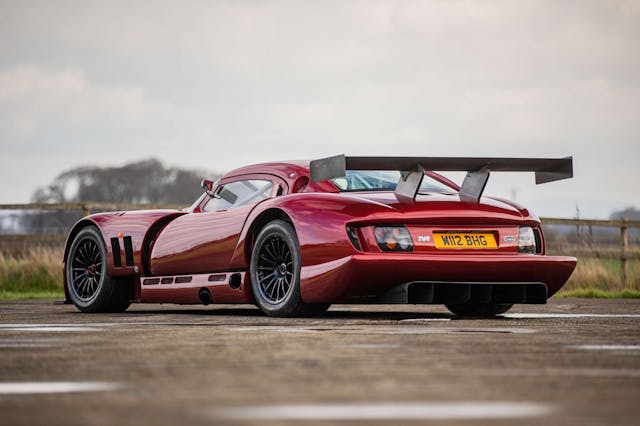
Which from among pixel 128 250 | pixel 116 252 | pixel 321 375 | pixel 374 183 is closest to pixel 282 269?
pixel 374 183

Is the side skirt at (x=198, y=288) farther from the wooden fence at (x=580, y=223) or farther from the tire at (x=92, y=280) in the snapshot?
the wooden fence at (x=580, y=223)

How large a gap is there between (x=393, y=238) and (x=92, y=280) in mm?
3914

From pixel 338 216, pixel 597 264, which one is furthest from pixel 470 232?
pixel 597 264

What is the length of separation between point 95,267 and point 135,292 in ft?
1.87

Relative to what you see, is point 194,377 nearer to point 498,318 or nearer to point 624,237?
point 498,318

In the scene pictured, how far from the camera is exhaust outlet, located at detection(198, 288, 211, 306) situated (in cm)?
959

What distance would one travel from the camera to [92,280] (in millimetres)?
11102

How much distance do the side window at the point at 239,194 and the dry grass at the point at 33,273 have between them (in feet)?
25.1

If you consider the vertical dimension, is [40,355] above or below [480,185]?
below

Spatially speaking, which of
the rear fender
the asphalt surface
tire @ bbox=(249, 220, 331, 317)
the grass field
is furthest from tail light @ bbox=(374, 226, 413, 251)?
the grass field

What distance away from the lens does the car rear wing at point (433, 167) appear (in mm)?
8242

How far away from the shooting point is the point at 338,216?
8.27 metres

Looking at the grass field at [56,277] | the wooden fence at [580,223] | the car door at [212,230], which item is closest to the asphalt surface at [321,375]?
the car door at [212,230]

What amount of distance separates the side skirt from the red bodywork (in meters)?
0.01
